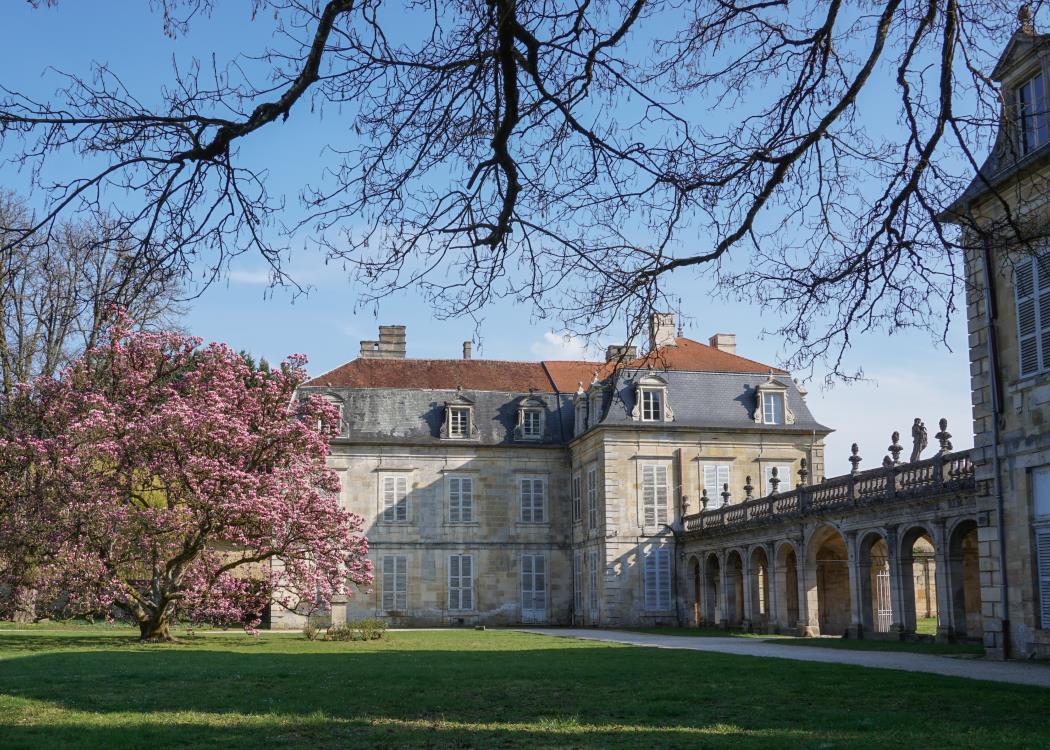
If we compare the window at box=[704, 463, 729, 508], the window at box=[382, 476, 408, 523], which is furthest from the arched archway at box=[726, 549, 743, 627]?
the window at box=[382, 476, 408, 523]

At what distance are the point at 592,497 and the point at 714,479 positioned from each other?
4.12 metres

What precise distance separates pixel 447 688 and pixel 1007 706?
Result: 212 inches

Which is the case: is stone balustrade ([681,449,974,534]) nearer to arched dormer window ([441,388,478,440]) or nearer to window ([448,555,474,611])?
window ([448,555,474,611])

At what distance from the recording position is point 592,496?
39594 millimetres

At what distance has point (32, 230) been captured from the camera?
171 inches

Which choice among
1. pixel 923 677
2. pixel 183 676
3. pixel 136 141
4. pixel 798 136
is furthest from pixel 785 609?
pixel 136 141

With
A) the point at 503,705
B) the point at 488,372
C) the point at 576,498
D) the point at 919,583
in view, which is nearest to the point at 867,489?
the point at 503,705

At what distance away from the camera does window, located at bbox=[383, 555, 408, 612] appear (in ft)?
133

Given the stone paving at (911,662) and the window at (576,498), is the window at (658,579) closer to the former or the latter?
the window at (576,498)

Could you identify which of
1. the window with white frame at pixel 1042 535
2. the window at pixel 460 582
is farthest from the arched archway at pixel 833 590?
the window with white frame at pixel 1042 535

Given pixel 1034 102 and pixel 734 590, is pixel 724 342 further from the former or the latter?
pixel 1034 102

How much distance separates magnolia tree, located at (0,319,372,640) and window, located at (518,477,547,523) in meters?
16.0

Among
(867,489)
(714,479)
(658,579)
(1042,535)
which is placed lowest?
(658,579)

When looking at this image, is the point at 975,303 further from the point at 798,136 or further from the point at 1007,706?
the point at 798,136
